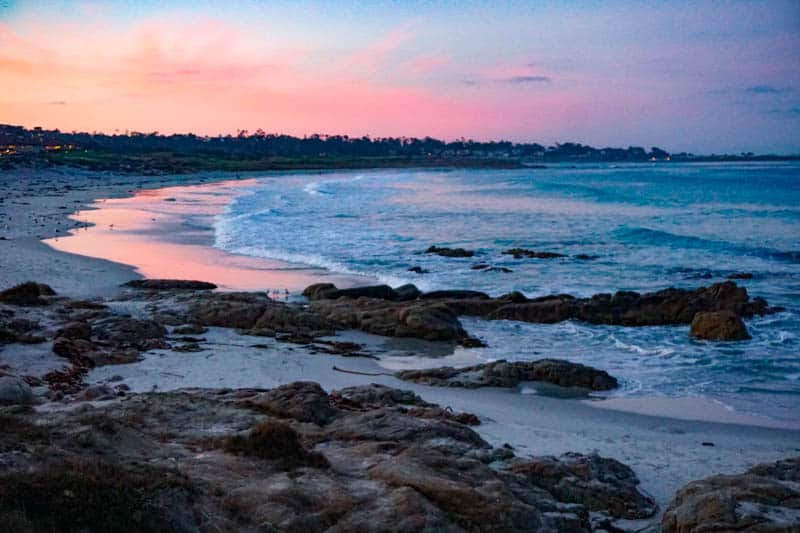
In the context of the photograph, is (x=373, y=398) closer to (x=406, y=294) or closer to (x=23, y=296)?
(x=23, y=296)

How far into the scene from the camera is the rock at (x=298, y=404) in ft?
26.9

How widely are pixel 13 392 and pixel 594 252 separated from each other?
25628 mm

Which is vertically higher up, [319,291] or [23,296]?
[23,296]

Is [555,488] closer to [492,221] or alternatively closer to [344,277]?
[344,277]

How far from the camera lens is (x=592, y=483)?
6.96m

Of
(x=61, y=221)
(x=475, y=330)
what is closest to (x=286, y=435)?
(x=475, y=330)

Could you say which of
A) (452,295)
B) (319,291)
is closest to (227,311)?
(319,291)

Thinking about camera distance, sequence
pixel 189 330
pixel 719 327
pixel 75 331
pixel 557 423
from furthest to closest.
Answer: pixel 719 327 → pixel 189 330 → pixel 75 331 → pixel 557 423

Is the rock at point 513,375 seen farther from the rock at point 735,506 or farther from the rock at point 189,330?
the rock at point 735,506

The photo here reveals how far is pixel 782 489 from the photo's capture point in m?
6.12

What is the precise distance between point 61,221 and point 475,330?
26754mm

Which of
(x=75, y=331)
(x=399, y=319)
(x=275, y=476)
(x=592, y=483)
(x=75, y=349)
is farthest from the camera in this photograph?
(x=399, y=319)

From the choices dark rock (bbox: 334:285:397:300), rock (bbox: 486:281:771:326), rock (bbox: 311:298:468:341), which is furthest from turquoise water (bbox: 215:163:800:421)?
dark rock (bbox: 334:285:397:300)

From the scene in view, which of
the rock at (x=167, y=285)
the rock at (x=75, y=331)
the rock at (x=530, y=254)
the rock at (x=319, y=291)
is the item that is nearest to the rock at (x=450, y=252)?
the rock at (x=530, y=254)
